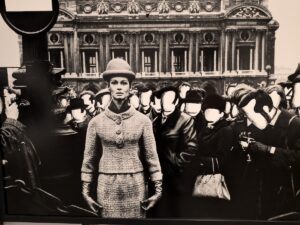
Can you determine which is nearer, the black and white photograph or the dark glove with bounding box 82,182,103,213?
the black and white photograph

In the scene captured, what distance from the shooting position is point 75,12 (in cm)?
167

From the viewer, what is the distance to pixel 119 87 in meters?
1.68

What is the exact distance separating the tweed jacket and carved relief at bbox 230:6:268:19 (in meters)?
0.65

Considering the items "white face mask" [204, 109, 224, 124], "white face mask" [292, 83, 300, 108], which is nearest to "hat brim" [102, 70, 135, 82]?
"white face mask" [204, 109, 224, 124]

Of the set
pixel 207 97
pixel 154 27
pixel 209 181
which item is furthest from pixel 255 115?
pixel 154 27

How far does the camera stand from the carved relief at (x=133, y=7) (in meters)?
1.64

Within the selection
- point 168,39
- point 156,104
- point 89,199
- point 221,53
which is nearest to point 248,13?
point 221,53

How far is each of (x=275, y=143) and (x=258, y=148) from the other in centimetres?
8

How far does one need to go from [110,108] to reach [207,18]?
2.09 feet

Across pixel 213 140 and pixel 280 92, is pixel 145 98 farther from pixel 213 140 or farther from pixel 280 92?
pixel 280 92

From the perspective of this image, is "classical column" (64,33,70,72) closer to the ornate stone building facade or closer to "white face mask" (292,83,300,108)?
the ornate stone building facade

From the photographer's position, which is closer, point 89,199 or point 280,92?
point 280,92

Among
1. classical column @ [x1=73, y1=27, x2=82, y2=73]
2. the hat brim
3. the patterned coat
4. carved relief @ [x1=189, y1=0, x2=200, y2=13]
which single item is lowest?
the patterned coat

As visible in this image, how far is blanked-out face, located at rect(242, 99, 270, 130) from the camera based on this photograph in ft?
5.42
